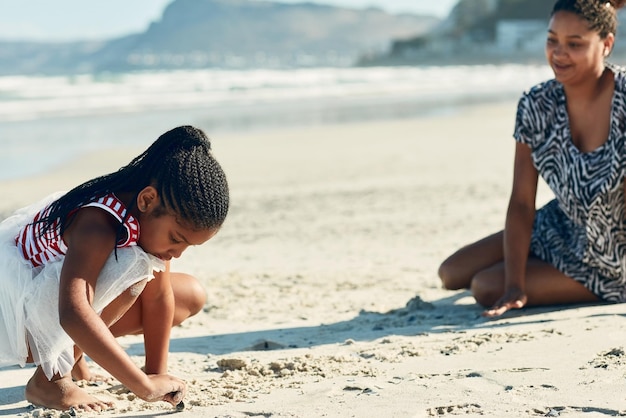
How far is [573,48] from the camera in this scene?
373cm

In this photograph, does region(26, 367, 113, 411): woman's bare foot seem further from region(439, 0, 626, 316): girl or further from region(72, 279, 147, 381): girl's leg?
region(439, 0, 626, 316): girl

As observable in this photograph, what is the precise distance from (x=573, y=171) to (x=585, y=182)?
0.07 metres

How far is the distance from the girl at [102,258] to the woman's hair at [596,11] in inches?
72.8

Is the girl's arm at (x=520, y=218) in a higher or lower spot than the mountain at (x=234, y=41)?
lower

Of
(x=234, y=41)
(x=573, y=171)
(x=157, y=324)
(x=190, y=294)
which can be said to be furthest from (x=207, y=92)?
(x=234, y=41)

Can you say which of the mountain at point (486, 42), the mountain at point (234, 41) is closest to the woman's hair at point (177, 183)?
the mountain at point (486, 42)

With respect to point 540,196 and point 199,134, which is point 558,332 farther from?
point 540,196

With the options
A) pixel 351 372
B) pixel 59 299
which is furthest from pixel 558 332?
pixel 59 299

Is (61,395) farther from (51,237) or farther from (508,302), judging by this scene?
(508,302)

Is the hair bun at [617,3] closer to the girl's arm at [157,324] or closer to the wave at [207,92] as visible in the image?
the girl's arm at [157,324]

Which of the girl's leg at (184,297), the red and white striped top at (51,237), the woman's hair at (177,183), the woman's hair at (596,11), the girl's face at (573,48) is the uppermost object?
the woman's hair at (596,11)

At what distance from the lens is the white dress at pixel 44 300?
8.45ft

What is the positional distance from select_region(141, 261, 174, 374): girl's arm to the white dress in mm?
226

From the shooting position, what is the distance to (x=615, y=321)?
3.47 metres
